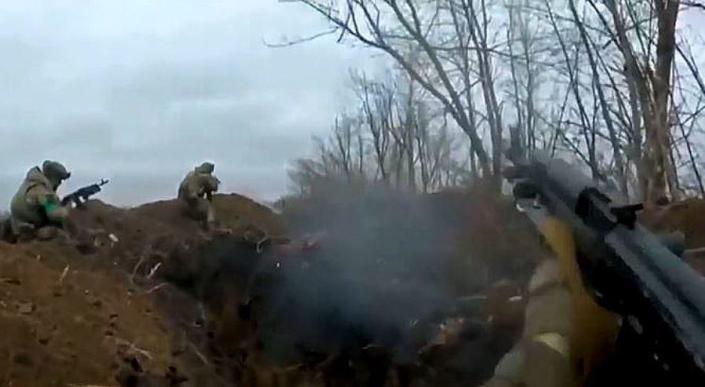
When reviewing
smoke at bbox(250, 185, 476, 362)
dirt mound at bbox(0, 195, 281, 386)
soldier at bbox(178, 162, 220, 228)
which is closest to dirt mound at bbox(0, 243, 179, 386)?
dirt mound at bbox(0, 195, 281, 386)

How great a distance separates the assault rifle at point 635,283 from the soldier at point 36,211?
4.71m

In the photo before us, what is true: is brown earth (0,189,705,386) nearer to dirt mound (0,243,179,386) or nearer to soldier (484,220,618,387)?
dirt mound (0,243,179,386)

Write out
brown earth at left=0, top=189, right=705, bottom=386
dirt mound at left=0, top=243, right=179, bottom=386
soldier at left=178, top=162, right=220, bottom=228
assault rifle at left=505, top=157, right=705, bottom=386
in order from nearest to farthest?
assault rifle at left=505, top=157, right=705, bottom=386, dirt mound at left=0, top=243, right=179, bottom=386, brown earth at left=0, top=189, right=705, bottom=386, soldier at left=178, top=162, right=220, bottom=228

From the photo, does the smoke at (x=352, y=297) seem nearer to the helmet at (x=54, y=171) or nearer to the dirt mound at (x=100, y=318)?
the dirt mound at (x=100, y=318)

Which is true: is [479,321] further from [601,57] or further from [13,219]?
[601,57]

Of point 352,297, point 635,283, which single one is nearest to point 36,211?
point 352,297

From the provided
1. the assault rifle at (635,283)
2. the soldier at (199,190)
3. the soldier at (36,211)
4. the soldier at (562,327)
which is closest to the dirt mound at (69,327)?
the soldier at (36,211)

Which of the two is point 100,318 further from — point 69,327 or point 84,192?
point 84,192

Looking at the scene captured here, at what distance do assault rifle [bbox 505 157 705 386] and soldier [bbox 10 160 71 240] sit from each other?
471 cm

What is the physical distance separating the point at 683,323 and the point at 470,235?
6.23 metres

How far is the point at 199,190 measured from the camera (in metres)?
12.1

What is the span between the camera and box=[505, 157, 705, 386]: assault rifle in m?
2.31

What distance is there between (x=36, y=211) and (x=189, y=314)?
5.93 ft

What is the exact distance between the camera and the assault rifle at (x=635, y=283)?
7.57ft
